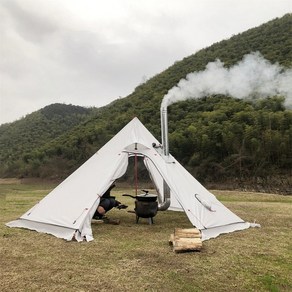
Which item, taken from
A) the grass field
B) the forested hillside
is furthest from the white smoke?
the forested hillside

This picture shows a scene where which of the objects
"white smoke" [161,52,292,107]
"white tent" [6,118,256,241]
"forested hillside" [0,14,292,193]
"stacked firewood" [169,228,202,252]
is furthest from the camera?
"forested hillside" [0,14,292,193]

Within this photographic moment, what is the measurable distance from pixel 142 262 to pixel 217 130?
2010 cm

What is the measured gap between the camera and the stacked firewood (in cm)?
628

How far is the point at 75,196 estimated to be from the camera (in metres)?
8.20

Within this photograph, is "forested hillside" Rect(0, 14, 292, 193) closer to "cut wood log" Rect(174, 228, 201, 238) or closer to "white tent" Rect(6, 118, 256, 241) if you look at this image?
"white tent" Rect(6, 118, 256, 241)

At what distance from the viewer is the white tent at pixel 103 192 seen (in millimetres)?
7551

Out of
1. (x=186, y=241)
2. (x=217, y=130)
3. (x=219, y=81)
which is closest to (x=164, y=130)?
(x=186, y=241)

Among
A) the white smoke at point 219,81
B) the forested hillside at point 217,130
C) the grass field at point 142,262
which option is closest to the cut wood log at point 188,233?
the grass field at point 142,262

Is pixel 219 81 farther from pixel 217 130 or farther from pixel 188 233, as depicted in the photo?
pixel 217 130

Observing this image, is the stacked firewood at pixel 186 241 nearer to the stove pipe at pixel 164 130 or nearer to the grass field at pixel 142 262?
the grass field at pixel 142 262

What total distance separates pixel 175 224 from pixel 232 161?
16366mm

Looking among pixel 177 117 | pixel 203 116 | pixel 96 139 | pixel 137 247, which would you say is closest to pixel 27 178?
pixel 96 139

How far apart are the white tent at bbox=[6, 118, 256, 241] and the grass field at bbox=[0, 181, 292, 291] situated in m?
0.28

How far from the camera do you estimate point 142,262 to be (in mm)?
5730
